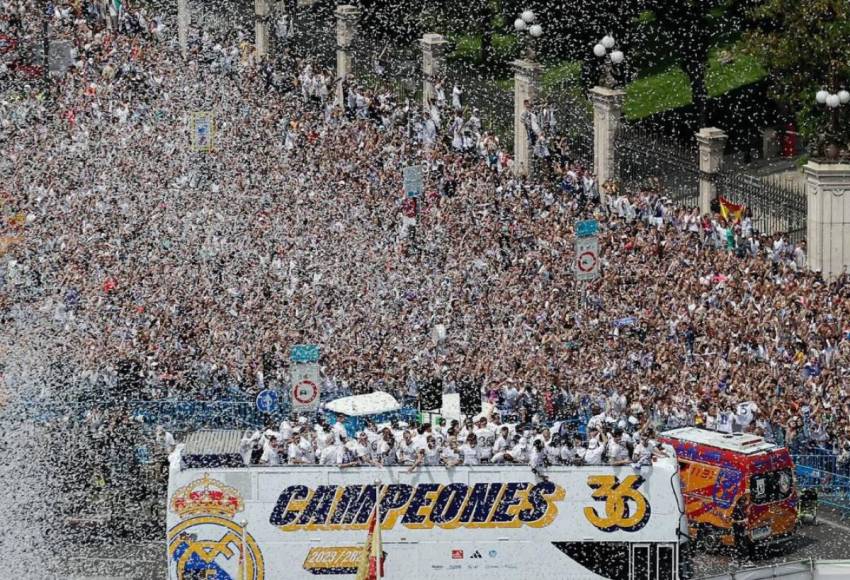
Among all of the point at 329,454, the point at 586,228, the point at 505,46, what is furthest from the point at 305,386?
the point at 505,46

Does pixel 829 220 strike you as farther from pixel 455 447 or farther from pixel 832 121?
pixel 455 447

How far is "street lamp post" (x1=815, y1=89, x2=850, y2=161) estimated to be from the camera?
1558 inches

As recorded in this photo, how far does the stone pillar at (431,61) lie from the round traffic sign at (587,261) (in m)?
14.8

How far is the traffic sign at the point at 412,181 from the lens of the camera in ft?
138

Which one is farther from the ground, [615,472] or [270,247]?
[270,247]

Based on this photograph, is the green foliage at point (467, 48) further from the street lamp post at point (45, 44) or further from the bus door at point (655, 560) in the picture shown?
the bus door at point (655, 560)

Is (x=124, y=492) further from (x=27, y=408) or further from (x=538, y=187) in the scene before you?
(x=538, y=187)

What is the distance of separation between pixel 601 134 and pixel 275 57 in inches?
516

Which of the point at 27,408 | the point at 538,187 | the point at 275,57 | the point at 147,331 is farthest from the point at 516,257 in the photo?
the point at 275,57

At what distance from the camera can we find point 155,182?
47.8m

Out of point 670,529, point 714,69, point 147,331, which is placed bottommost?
point 670,529

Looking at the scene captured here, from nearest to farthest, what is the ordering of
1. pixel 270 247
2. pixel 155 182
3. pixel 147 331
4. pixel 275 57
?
pixel 147 331 → pixel 270 247 → pixel 155 182 → pixel 275 57

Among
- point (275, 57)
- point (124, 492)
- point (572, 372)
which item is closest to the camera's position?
point (124, 492)

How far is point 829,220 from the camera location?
39750mm
